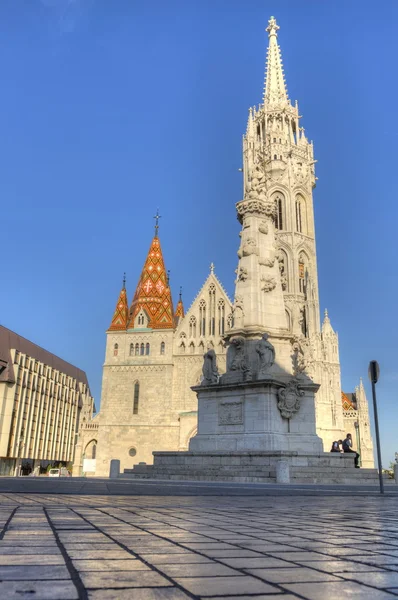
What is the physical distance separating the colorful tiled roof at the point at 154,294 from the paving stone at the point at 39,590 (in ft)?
147

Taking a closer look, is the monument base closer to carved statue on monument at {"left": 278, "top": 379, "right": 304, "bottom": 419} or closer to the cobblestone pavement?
carved statue on monument at {"left": 278, "top": 379, "right": 304, "bottom": 419}

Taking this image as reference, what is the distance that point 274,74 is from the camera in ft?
212

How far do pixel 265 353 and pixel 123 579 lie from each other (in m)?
13.8

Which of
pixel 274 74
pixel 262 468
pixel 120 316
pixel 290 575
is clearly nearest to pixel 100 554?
pixel 290 575

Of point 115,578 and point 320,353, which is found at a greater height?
point 320,353

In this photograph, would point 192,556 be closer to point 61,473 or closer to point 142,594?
point 142,594

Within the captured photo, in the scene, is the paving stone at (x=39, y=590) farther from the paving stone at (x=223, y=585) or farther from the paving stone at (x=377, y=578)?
the paving stone at (x=377, y=578)

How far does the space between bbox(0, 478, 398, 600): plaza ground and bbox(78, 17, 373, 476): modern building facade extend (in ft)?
119

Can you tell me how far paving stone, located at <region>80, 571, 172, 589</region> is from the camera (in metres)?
2.04

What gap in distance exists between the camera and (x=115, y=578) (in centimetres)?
215

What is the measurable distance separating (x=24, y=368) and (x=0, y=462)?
356 inches

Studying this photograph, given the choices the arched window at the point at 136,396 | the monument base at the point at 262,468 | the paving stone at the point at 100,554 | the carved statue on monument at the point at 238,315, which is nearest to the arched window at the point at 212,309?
the arched window at the point at 136,396

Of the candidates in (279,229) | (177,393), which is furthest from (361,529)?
(279,229)

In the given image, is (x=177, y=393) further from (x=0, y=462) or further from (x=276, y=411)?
(x=276, y=411)
